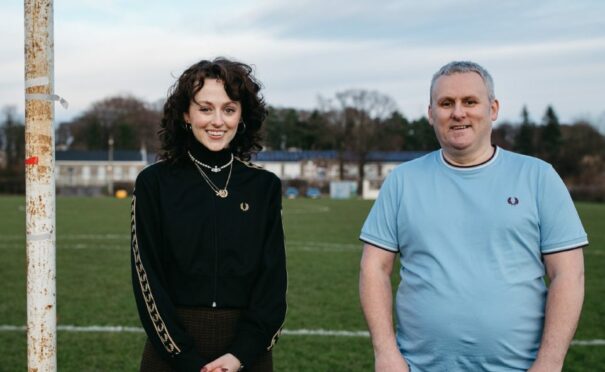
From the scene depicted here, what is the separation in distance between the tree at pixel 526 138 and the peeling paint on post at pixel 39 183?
268 ft

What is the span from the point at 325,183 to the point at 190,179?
61.5 metres

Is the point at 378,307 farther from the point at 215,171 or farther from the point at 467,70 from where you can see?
the point at 467,70

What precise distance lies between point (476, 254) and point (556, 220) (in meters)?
0.33

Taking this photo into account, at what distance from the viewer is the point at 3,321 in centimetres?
793

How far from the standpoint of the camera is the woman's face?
2879 mm

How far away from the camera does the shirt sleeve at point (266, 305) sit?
2.75 m

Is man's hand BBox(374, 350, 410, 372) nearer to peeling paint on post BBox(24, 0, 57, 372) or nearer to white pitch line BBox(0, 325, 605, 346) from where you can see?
peeling paint on post BBox(24, 0, 57, 372)

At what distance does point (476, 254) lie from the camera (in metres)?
2.69

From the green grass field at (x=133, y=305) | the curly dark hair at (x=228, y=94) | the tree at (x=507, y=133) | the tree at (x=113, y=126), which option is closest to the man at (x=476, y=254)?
the curly dark hair at (x=228, y=94)

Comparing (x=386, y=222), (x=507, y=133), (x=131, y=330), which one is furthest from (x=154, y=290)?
(x=507, y=133)

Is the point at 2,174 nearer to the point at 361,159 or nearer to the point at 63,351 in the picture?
the point at 361,159

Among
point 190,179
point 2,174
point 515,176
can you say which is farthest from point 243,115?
point 2,174

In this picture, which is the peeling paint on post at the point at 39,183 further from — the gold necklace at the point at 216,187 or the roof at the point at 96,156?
the roof at the point at 96,156

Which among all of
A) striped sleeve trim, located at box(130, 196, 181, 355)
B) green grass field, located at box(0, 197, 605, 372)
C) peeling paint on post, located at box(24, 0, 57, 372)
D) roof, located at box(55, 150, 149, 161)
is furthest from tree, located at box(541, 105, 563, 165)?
peeling paint on post, located at box(24, 0, 57, 372)
